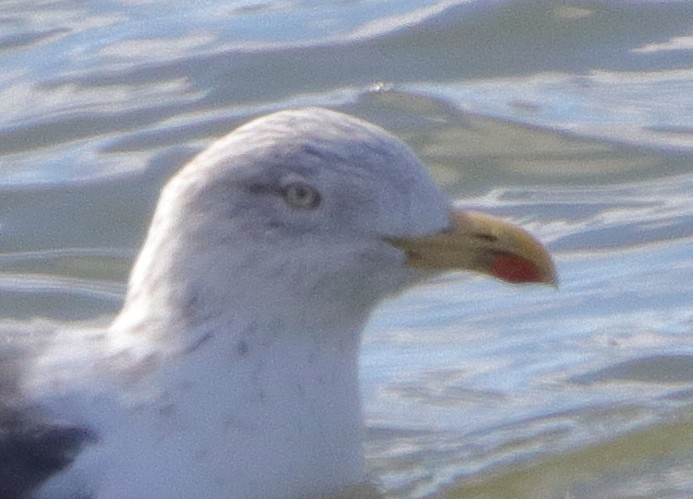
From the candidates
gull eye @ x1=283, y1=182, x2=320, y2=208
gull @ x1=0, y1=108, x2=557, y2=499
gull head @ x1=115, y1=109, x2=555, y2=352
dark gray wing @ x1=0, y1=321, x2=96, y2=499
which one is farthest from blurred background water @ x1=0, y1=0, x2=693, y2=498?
dark gray wing @ x1=0, y1=321, x2=96, y2=499

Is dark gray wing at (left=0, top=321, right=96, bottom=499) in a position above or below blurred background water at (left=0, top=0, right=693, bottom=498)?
below

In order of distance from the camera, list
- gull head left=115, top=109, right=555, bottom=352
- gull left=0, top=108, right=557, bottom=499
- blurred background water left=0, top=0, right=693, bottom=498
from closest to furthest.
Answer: gull left=0, top=108, right=557, bottom=499, gull head left=115, top=109, right=555, bottom=352, blurred background water left=0, top=0, right=693, bottom=498

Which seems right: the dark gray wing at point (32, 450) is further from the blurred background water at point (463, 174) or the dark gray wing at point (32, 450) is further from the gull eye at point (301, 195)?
the blurred background water at point (463, 174)

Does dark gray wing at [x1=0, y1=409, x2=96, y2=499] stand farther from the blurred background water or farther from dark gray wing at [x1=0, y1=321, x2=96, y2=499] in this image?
the blurred background water

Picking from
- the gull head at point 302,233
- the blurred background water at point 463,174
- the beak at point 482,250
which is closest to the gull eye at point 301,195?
the gull head at point 302,233

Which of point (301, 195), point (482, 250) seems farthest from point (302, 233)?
point (482, 250)

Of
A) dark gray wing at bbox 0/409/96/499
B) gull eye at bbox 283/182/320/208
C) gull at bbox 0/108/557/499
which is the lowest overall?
dark gray wing at bbox 0/409/96/499

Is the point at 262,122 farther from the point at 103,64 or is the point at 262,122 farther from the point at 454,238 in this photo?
the point at 103,64
